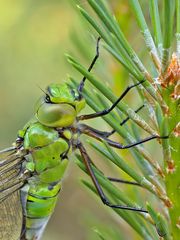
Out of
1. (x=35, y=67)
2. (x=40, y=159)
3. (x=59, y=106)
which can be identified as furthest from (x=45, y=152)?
(x=35, y=67)

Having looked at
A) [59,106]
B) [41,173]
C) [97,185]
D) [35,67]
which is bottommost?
[97,185]

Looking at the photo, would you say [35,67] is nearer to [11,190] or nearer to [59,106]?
[11,190]

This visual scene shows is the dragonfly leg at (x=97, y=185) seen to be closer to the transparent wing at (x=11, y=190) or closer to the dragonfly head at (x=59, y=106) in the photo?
the dragonfly head at (x=59, y=106)

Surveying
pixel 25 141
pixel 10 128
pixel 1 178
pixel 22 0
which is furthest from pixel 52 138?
pixel 10 128

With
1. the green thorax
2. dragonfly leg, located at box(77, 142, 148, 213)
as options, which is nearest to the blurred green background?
the green thorax

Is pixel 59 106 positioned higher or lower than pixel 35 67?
lower

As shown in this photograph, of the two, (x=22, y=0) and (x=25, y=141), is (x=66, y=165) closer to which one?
(x=25, y=141)

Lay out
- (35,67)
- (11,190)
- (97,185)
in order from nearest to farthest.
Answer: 1. (97,185)
2. (11,190)
3. (35,67)

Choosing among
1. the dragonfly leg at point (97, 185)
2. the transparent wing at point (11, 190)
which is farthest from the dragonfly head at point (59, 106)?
the transparent wing at point (11, 190)

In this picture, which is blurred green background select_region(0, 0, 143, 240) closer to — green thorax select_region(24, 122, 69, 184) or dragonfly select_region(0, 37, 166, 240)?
dragonfly select_region(0, 37, 166, 240)
